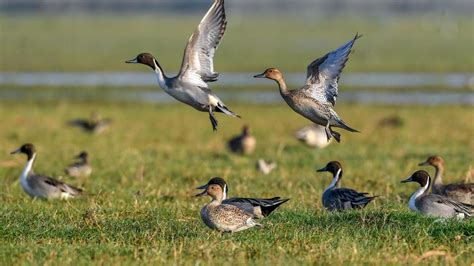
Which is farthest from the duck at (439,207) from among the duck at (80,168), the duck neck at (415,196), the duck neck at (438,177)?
the duck at (80,168)

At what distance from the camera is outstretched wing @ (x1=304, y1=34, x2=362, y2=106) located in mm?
9898

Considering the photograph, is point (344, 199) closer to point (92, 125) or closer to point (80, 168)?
point (80, 168)

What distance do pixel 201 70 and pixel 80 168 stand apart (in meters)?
3.98

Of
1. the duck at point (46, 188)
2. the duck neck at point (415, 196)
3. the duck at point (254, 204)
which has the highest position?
the duck neck at point (415, 196)

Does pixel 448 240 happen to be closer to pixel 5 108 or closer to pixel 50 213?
pixel 50 213

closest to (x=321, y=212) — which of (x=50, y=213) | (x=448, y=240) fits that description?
(x=448, y=240)

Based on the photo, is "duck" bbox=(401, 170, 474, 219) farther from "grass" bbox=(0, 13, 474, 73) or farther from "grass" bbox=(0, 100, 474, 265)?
"grass" bbox=(0, 13, 474, 73)

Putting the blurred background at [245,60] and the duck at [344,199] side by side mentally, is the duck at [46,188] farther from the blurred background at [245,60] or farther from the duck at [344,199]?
the blurred background at [245,60]

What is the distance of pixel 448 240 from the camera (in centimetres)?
809

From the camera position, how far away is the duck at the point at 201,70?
969cm

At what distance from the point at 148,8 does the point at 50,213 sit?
14251 cm

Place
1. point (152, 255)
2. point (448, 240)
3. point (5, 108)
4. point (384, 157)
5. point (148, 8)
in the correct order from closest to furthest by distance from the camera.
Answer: point (152, 255) < point (448, 240) < point (384, 157) < point (5, 108) < point (148, 8)

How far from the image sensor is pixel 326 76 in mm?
10102

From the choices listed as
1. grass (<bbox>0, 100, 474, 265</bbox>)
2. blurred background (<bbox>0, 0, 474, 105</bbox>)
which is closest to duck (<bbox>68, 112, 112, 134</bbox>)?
grass (<bbox>0, 100, 474, 265</bbox>)
